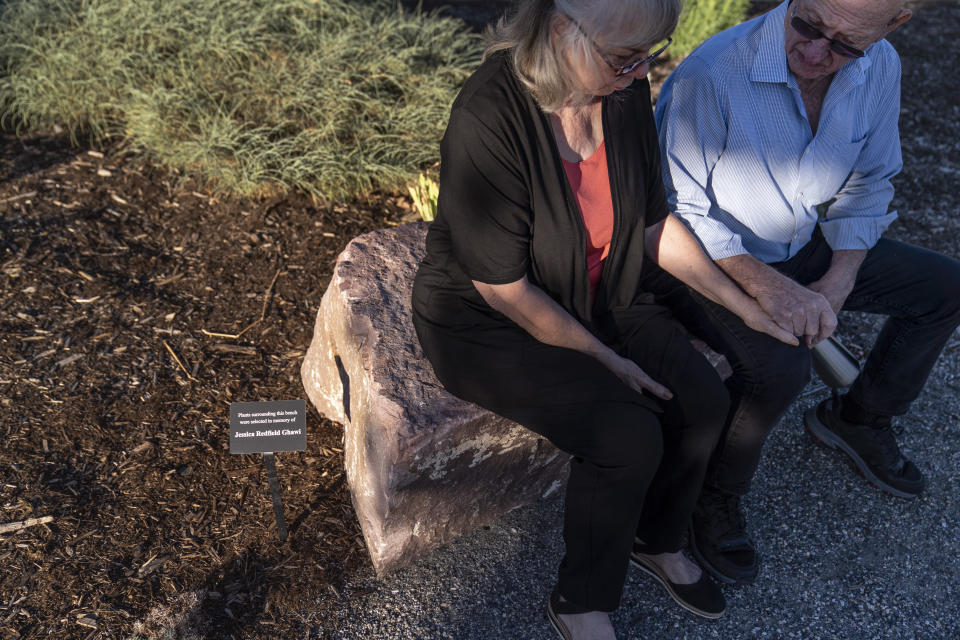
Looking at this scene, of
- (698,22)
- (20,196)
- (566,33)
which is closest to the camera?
(566,33)

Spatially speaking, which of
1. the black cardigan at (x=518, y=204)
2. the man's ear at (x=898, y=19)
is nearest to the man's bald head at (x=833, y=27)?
the man's ear at (x=898, y=19)

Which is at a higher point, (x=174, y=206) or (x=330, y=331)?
(x=330, y=331)

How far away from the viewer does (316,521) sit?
7.88 feet

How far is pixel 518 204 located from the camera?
1.89 metres

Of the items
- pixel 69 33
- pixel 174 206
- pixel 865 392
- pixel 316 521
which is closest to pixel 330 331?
pixel 316 521

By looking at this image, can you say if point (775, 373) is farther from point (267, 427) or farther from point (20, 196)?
point (20, 196)

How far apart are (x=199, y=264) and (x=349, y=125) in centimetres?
100

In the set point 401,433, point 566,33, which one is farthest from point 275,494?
point 566,33

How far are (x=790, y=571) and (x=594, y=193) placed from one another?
1.36m

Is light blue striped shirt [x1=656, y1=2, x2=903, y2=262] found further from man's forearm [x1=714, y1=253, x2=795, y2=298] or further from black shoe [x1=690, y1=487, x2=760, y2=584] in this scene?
black shoe [x1=690, y1=487, x2=760, y2=584]

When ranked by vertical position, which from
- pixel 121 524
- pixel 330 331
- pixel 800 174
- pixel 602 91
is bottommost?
pixel 121 524

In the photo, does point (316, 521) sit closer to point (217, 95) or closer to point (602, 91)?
point (602, 91)

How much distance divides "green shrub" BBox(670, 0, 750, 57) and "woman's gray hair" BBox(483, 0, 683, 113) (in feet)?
11.6

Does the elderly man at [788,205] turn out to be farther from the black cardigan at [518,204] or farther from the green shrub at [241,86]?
the green shrub at [241,86]
